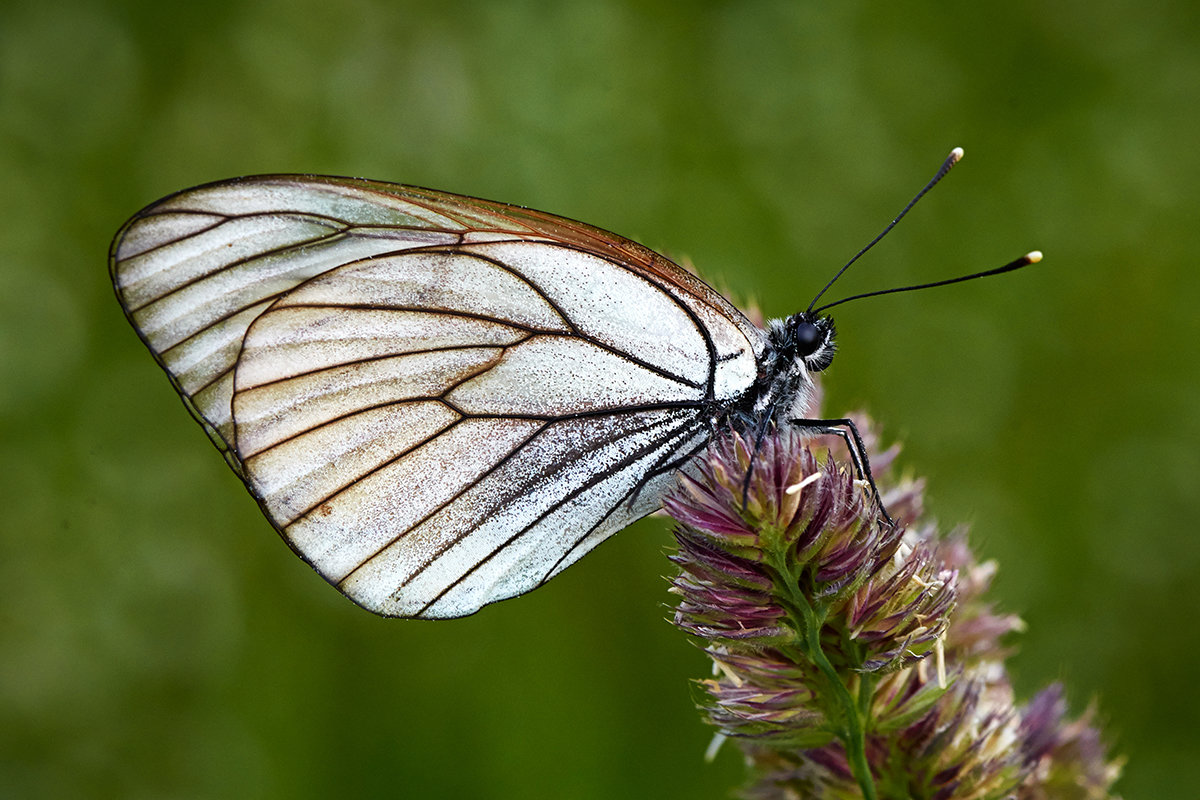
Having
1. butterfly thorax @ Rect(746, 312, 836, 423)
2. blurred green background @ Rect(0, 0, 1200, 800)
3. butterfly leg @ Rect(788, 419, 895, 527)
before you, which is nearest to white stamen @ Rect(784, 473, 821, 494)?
butterfly leg @ Rect(788, 419, 895, 527)

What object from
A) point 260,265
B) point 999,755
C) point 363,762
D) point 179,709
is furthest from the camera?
point 179,709

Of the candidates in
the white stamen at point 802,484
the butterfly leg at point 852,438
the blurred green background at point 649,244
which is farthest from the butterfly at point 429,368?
the blurred green background at point 649,244

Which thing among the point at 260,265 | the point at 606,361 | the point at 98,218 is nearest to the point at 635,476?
the point at 606,361

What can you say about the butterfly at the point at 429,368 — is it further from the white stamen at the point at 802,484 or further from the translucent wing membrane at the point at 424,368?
the white stamen at the point at 802,484

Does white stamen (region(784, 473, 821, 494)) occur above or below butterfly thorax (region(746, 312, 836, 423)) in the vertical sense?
below

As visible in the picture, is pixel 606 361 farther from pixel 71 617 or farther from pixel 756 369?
pixel 71 617

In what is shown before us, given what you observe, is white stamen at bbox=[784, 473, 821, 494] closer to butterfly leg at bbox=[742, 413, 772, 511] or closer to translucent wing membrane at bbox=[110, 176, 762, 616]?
butterfly leg at bbox=[742, 413, 772, 511]
